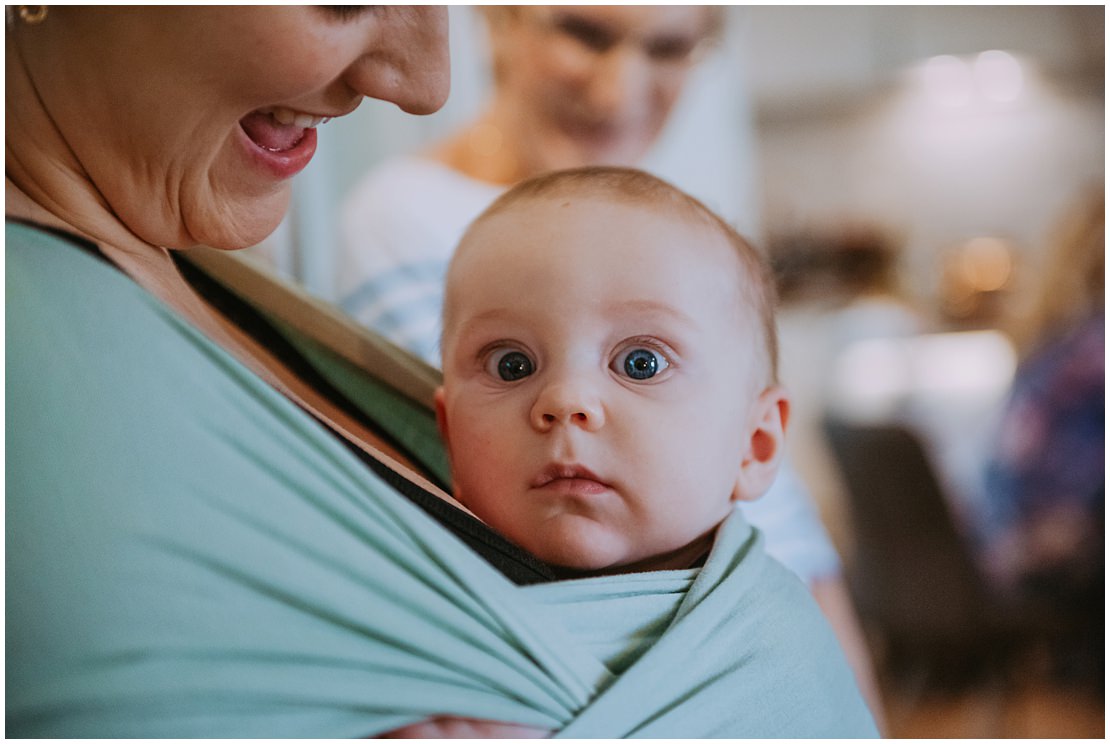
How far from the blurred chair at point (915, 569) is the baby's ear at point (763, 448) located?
2439mm

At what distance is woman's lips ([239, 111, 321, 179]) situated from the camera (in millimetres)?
532

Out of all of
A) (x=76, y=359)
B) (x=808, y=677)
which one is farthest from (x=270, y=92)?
(x=808, y=677)

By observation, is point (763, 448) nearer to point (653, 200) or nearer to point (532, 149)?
point (653, 200)

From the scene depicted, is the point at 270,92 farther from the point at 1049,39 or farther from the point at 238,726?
the point at 1049,39

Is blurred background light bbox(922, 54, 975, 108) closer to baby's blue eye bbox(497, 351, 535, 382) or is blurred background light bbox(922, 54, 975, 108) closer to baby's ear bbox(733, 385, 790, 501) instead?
baby's ear bbox(733, 385, 790, 501)

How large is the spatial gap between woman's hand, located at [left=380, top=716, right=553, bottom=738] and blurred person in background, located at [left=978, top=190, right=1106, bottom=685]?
247 centimetres

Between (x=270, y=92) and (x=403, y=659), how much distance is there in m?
0.26

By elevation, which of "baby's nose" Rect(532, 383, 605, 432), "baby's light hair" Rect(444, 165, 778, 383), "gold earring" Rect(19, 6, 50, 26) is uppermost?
"baby's light hair" Rect(444, 165, 778, 383)

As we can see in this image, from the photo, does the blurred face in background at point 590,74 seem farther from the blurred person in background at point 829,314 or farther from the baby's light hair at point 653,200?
the blurred person in background at point 829,314

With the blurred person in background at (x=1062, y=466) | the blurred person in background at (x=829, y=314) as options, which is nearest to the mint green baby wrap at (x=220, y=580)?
the blurred person in background at (x=1062, y=466)

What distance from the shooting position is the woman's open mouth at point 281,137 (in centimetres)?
53

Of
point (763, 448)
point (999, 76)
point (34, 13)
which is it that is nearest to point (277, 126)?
point (34, 13)

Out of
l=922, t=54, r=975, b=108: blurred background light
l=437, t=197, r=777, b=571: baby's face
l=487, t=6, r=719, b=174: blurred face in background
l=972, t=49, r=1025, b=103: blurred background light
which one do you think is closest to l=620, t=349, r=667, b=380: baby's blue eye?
l=437, t=197, r=777, b=571: baby's face

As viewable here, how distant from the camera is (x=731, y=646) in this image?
52 cm
